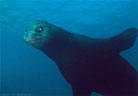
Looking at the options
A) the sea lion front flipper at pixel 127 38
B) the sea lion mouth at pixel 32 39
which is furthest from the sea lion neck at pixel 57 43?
the sea lion front flipper at pixel 127 38

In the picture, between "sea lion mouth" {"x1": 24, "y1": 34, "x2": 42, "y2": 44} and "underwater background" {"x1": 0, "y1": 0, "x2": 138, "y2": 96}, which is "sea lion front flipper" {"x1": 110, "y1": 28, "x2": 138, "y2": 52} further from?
"underwater background" {"x1": 0, "y1": 0, "x2": 138, "y2": 96}

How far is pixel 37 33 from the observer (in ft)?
10.6

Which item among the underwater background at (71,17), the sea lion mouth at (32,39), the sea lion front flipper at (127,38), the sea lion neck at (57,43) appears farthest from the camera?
the underwater background at (71,17)

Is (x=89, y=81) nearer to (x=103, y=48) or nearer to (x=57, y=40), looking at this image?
(x=103, y=48)

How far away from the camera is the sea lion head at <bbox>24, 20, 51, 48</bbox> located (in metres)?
3.20

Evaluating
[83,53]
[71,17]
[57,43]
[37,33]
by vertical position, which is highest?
[71,17]

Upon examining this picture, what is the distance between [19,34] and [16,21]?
404 centimetres

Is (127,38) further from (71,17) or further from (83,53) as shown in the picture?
(71,17)

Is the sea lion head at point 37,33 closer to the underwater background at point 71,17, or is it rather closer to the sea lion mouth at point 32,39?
the sea lion mouth at point 32,39

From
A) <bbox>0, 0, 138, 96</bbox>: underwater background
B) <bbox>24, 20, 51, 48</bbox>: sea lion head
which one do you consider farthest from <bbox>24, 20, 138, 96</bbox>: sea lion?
<bbox>0, 0, 138, 96</bbox>: underwater background

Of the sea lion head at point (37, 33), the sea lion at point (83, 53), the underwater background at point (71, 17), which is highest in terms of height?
the underwater background at point (71, 17)

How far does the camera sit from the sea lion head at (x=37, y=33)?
10.5 feet

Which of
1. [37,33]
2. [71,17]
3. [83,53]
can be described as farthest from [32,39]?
[71,17]

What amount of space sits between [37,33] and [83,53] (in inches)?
38.1
